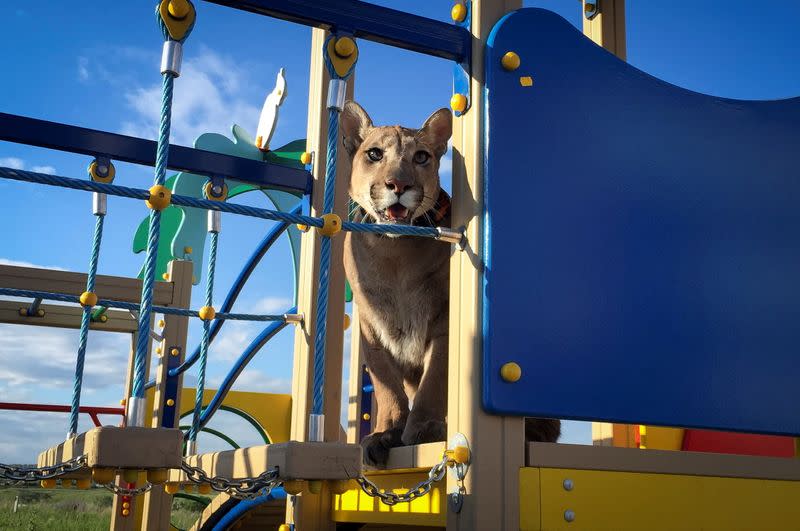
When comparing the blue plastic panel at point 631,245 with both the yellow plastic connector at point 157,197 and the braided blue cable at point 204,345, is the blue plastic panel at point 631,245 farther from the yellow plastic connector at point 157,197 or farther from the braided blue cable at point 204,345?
the braided blue cable at point 204,345

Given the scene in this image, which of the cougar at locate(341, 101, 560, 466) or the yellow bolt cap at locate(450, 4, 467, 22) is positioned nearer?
the yellow bolt cap at locate(450, 4, 467, 22)

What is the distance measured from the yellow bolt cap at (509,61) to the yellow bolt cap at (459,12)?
20cm

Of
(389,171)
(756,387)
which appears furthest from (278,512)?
(756,387)

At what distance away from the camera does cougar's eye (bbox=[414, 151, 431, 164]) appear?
255cm

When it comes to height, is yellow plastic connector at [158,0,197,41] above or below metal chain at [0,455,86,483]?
above

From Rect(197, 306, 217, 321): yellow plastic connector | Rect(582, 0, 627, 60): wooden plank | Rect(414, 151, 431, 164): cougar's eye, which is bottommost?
Rect(197, 306, 217, 321): yellow plastic connector

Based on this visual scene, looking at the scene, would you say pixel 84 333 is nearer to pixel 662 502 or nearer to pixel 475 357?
pixel 475 357

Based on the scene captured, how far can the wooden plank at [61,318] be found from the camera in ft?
17.5

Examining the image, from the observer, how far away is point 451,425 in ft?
6.00

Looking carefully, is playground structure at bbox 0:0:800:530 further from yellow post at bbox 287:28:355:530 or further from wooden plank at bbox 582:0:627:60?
wooden plank at bbox 582:0:627:60

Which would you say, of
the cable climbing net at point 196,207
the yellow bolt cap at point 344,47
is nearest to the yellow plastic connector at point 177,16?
the cable climbing net at point 196,207

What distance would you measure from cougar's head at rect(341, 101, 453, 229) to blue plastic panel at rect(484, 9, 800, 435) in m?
0.57

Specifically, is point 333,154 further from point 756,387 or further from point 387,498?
point 756,387

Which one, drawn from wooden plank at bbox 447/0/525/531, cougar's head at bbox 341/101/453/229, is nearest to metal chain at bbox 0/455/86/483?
wooden plank at bbox 447/0/525/531
